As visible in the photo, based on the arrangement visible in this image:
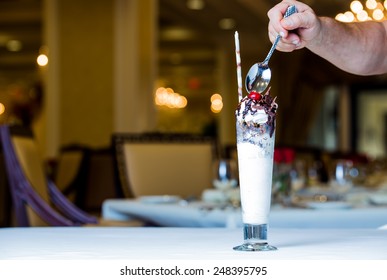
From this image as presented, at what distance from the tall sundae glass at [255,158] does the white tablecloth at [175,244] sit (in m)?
0.05

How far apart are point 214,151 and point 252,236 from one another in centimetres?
293

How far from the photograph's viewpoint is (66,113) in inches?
312

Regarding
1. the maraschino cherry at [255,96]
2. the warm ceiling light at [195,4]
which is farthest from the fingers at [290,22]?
the warm ceiling light at [195,4]

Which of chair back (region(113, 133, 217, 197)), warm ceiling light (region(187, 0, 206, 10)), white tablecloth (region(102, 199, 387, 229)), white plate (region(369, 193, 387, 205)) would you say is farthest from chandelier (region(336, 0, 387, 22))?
white tablecloth (region(102, 199, 387, 229))

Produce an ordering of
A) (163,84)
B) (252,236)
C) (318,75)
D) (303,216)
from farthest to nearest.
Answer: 1. (163,84)
2. (318,75)
3. (303,216)
4. (252,236)

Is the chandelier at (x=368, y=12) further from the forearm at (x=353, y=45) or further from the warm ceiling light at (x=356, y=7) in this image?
the forearm at (x=353, y=45)

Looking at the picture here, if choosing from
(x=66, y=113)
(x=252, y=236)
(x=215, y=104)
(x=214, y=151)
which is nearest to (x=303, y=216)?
(x=252, y=236)

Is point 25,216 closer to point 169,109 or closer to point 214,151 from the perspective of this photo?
point 214,151

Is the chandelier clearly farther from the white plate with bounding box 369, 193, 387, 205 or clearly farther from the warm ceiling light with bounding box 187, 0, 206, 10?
the white plate with bounding box 369, 193, 387, 205

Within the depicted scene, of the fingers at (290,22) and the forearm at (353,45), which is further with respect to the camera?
the forearm at (353,45)

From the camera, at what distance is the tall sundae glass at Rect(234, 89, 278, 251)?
1232 millimetres

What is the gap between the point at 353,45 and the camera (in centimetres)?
177

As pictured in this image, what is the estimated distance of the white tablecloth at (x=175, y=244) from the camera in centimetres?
112

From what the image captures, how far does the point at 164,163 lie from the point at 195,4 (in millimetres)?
6653
